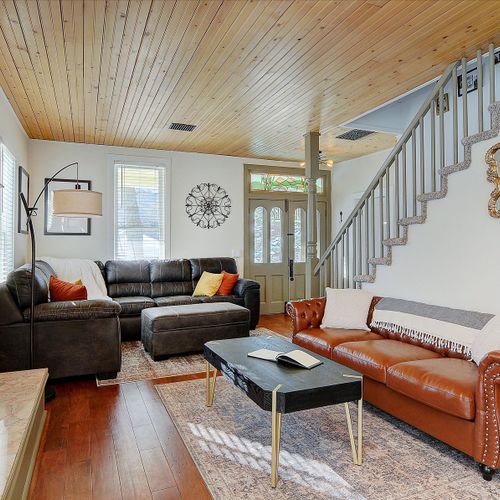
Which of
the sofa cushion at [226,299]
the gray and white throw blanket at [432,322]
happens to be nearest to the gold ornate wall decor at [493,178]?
the gray and white throw blanket at [432,322]

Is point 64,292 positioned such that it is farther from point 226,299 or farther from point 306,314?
point 306,314

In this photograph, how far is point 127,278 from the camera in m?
5.82

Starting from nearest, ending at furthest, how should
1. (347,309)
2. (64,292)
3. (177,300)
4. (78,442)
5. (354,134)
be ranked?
(78,442), (347,309), (64,292), (177,300), (354,134)

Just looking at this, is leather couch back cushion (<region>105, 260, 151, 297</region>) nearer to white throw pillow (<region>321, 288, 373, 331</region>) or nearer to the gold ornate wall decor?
white throw pillow (<region>321, 288, 373, 331</region>)

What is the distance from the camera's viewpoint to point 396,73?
358 cm

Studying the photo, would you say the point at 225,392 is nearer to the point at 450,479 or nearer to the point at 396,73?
the point at 450,479

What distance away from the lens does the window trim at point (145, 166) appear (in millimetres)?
6207

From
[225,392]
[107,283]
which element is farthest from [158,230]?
[225,392]

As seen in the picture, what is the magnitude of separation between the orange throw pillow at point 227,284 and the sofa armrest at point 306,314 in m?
2.00

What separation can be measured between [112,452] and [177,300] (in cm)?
306

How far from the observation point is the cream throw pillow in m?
5.78

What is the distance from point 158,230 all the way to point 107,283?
1.22m

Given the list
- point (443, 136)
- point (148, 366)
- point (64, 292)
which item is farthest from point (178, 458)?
point (443, 136)

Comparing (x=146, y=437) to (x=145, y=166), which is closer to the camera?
(x=146, y=437)
